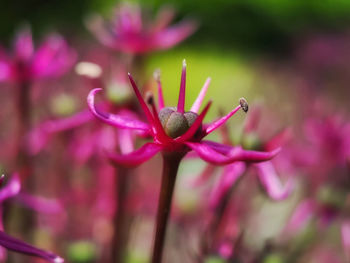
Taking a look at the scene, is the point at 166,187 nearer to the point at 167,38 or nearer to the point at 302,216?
the point at 302,216

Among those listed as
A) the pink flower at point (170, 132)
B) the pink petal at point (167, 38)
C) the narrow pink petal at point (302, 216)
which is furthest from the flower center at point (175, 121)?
the pink petal at point (167, 38)

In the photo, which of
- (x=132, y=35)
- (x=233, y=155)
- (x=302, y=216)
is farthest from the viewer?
(x=132, y=35)

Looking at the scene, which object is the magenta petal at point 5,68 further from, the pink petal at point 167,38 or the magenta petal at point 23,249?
the magenta petal at point 23,249

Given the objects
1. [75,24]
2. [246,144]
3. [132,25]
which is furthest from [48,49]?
[75,24]

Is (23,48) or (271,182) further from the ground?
(23,48)

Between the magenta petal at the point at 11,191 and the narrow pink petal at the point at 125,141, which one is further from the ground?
the magenta petal at the point at 11,191

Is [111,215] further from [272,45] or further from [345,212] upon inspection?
[272,45]

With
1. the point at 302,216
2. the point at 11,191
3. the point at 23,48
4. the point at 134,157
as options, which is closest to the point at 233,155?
the point at 134,157
